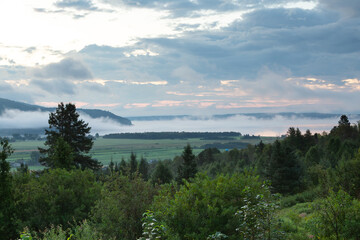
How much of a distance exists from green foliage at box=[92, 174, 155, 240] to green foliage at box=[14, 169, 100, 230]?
279cm

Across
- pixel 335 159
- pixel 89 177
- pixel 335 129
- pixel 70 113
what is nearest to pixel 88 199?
pixel 89 177

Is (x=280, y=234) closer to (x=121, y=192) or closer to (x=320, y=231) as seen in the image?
(x=320, y=231)

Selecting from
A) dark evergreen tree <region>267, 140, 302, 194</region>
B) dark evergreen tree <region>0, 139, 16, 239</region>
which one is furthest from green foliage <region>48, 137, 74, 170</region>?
dark evergreen tree <region>267, 140, 302, 194</region>

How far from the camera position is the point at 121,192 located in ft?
42.3

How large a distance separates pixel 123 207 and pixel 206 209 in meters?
4.64

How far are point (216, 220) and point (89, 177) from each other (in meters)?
12.7

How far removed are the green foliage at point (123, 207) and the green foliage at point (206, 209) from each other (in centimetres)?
250

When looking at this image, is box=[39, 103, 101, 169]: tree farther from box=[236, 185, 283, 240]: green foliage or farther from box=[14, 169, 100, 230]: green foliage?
box=[236, 185, 283, 240]: green foliage

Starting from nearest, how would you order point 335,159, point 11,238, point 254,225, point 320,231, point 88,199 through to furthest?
point 254,225, point 320,231, point 11,238, point 88,199, point 335,159

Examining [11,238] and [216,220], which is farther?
[11,238]

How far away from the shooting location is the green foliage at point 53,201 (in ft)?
50.0

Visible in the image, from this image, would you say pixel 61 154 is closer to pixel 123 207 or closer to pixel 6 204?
pixel 6 204

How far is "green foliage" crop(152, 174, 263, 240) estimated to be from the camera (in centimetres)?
870

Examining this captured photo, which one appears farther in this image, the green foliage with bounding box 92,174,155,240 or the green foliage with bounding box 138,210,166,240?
the green foliage with bounding box 92,174,155,240
